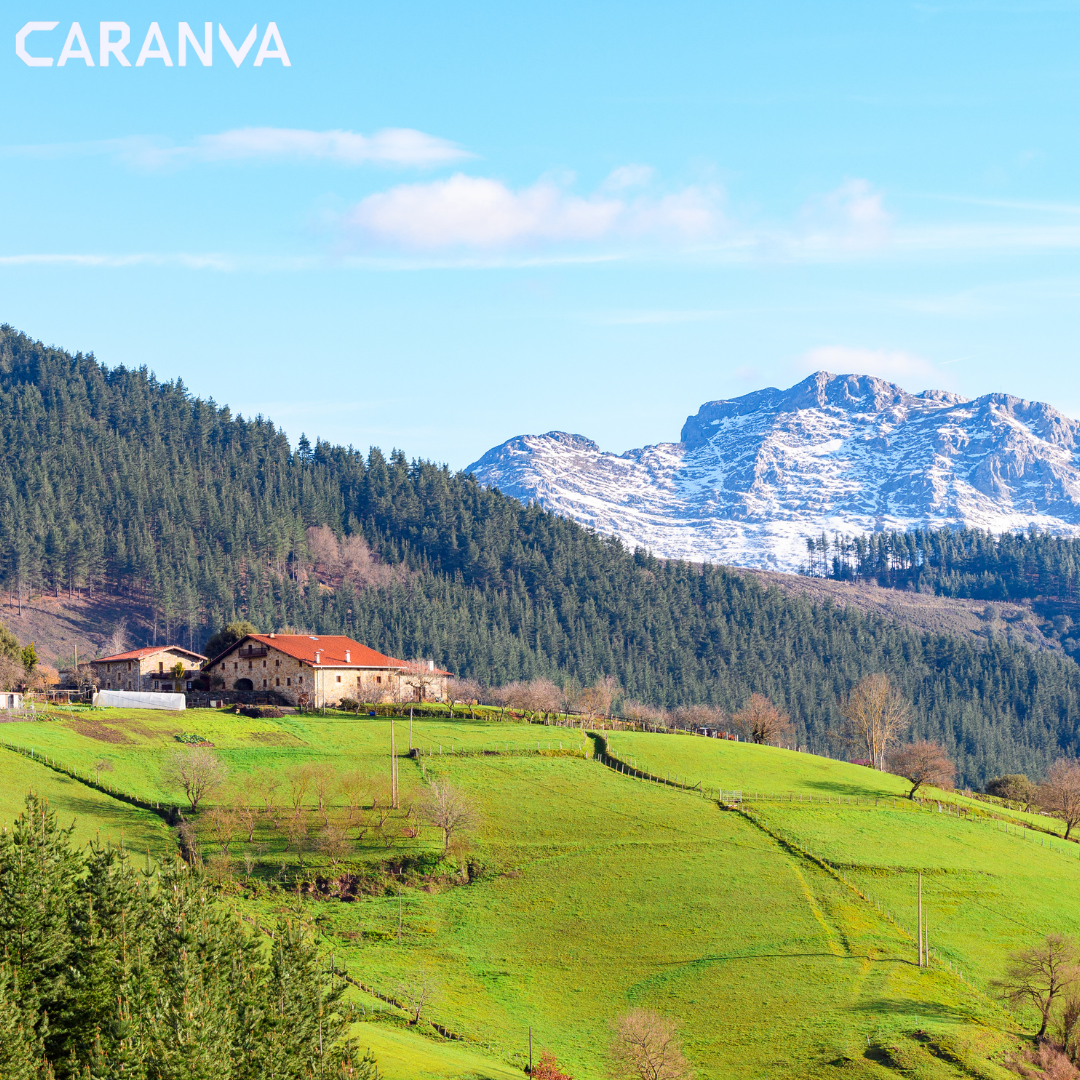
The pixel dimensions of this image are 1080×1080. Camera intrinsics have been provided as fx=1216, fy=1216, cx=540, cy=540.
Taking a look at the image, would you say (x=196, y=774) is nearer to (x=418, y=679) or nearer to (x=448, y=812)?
(x=448, y=812)

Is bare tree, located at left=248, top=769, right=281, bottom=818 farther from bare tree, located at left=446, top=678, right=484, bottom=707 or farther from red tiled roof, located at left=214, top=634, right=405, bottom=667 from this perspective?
bare tree, located at left=446, top=678, right=484, bottom=707

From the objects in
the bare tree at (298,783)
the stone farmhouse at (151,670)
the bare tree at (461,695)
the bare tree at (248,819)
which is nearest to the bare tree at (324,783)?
the bare tree at (298,783)

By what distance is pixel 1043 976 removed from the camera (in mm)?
70812

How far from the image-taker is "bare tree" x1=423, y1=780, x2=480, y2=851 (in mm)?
88062

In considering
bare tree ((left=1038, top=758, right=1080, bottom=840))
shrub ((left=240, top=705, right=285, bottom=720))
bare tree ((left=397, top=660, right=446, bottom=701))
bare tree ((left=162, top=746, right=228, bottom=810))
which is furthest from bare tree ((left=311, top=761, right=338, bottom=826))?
bare tree ((left=1038, top=758, right=1080, bottom=840))

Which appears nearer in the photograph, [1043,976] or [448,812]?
[1043,976]

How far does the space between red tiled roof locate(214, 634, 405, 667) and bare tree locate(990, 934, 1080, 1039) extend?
77.4 metres

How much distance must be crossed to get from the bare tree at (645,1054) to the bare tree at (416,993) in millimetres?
10816

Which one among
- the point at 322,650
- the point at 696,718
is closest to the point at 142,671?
the point at 322,650

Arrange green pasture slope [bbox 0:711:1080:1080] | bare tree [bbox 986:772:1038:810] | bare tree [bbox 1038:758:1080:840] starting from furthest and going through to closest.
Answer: bare tree [bbox 986:772:1038:810] → bare tree [bbox 1038:758:1080:840] → green pasture slope [bbox 0:711:1080:1080]

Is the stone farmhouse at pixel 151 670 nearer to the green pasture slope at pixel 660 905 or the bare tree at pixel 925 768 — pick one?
the green pasture slope at pixel 660 905

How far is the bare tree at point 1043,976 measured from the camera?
230 ft

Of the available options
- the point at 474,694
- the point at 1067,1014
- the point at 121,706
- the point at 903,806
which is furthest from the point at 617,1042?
the point at 474,694

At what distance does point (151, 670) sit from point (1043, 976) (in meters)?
99.6
